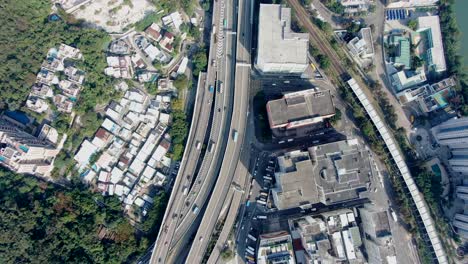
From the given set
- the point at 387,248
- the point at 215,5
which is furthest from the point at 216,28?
the point at 387,248

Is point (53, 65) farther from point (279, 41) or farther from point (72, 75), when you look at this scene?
point (279, 41)

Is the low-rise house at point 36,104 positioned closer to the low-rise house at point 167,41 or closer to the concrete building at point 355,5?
the low-rise house at point 167,41

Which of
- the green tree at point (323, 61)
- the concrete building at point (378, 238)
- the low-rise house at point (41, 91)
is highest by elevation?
the green tree at point (323, 61)

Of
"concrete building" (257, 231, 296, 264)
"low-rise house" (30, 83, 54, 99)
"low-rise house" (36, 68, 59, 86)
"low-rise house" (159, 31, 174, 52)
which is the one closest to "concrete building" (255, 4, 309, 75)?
"low-rise house" (159, 31, 174, 52)

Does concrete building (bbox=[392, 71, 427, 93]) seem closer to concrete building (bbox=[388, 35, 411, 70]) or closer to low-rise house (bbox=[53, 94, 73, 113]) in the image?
concrete building (bbox=[388, 35, 411, 70])

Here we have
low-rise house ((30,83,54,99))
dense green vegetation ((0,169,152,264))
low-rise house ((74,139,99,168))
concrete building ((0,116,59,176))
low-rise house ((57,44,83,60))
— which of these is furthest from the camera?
low-rise house ((57,44,83,60))

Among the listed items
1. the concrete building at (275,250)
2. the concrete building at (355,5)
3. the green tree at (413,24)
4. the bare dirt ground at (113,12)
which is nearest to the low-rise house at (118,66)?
the bare dirt ground at (113,12)

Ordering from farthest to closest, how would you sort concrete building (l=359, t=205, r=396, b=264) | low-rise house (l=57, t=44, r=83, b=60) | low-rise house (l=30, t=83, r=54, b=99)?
low-rise house (l=57, t=44, r=83, b=60), low-rise house (l=30, t=83, r=54, b=99), concrete building (l=359, t=205, r=396, b=264)
